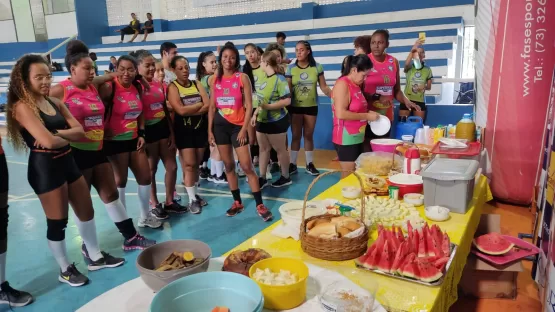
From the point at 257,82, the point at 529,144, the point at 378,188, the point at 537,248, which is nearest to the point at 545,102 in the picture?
the point at 529,144

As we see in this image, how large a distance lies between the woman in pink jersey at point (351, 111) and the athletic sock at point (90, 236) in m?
2.14

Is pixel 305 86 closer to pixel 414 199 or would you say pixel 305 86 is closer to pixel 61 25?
pixel 414 199

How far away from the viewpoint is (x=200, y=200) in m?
4.58

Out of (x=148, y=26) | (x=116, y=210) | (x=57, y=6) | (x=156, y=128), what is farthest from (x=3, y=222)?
(x=57, y=6)

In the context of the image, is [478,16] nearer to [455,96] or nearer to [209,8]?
[455,96]

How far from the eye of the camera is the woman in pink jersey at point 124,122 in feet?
11.1

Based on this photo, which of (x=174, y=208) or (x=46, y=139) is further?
(x=174, y=208)

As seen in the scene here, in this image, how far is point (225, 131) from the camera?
396 centimetres

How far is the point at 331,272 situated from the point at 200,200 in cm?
319

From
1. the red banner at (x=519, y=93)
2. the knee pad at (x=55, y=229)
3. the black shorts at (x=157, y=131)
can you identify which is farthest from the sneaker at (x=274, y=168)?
the knee pad at (x=55, y=229)

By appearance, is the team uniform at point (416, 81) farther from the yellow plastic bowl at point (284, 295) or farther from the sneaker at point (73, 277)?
the yellow plastic bowl at point (284, 295)

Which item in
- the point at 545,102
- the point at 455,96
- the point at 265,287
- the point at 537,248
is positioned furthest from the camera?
the point at 455,96

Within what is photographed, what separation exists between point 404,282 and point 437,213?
73 centimetres

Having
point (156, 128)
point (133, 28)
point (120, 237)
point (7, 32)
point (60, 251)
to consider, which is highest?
point (7, 32)
